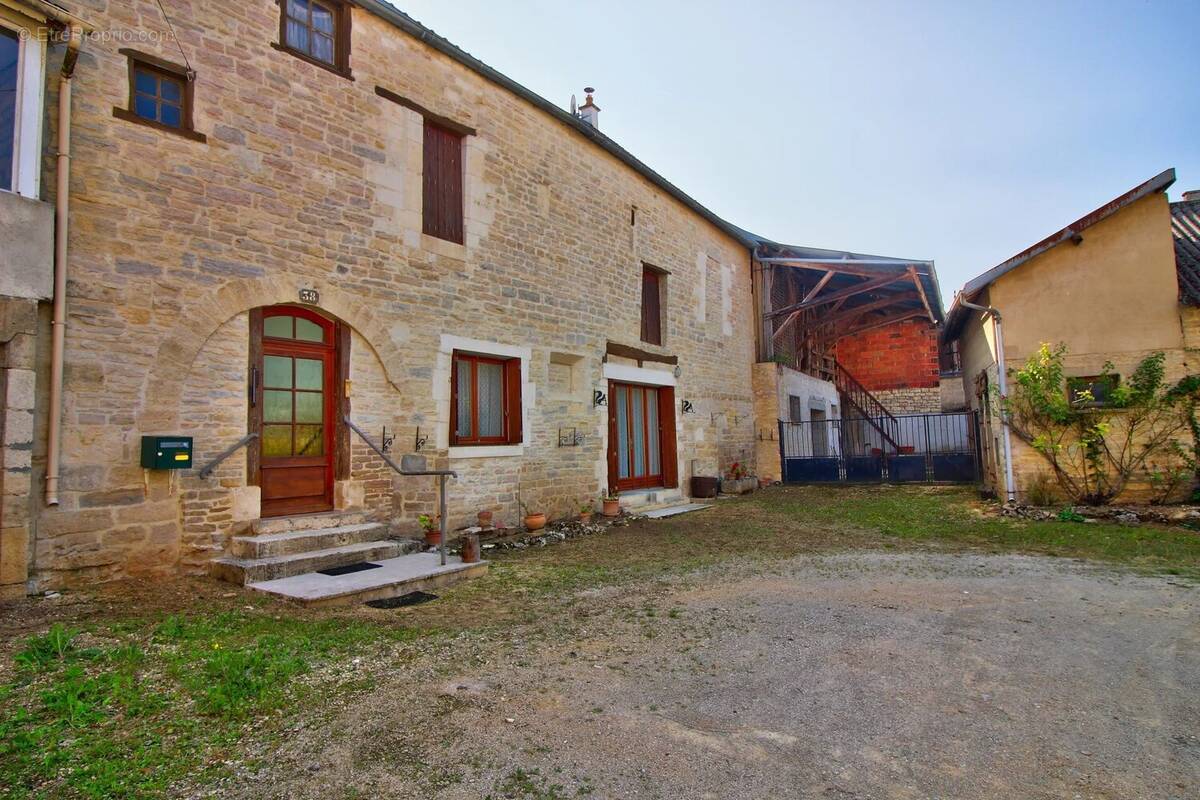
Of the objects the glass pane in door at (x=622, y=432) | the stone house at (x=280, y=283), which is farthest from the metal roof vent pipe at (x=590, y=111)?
the glass pane in door at (x=622, y=432)

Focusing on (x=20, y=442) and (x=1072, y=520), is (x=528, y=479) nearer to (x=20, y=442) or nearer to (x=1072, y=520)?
(x=20, y=442)

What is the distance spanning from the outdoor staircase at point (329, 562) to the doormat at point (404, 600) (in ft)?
0.16

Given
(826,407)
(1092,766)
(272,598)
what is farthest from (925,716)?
(826,407)

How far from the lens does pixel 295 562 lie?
199 inches

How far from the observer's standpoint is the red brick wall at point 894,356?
60.0 feet

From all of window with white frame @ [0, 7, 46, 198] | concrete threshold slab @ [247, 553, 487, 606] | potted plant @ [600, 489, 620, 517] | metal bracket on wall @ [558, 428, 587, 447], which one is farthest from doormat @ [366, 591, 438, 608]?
potted plant @ [600, 489, 620, 517]

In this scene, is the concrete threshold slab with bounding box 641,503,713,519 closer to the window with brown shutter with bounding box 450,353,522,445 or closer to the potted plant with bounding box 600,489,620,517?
the potted plant with bounding box 600,489,620,517

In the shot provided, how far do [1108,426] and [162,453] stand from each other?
10.4 meters

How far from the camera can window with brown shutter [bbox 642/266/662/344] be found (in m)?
10.8

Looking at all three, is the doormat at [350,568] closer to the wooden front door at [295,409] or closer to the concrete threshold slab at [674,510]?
the wooden front door at [295,409]

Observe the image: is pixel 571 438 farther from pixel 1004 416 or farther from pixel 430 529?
pixel 1004 416

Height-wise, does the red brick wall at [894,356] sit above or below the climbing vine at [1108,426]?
above

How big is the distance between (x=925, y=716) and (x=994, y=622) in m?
1.68

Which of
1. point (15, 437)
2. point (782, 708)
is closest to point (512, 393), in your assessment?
point (15, 437)
